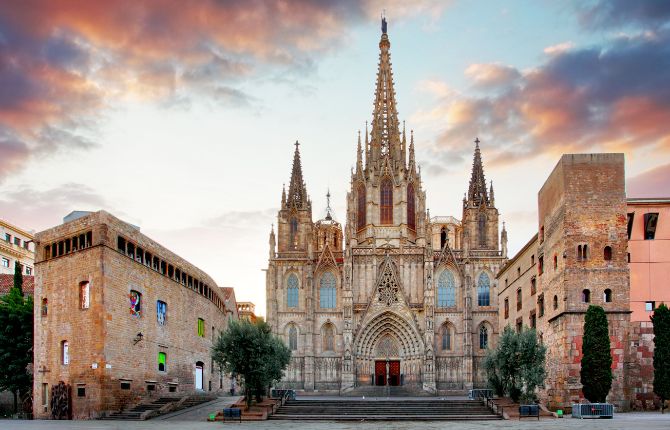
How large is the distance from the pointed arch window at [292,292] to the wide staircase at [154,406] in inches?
1123

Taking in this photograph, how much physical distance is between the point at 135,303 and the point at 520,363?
2117cm

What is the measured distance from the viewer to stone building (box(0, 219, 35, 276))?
92562 millimetres

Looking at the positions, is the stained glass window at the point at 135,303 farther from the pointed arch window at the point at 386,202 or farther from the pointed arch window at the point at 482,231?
the pointed arch window at the point at 482,231

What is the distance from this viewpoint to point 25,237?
3930 inches

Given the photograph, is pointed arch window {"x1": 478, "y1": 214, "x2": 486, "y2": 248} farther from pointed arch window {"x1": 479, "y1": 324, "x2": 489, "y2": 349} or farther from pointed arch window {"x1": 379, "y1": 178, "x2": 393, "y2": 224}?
pointed arch window {"x1": 379, "y1": 178, "x2": 393, "y2": 224}

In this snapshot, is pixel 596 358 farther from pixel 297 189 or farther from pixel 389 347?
pixel 297 189

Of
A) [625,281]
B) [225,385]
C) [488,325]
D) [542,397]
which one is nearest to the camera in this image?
[625,281]

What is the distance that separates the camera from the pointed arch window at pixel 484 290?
77312 millimetres

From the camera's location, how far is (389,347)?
7731cm

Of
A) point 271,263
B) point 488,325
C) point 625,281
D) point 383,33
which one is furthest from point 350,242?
point 625,281

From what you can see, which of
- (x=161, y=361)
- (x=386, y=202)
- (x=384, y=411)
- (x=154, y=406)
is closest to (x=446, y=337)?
(x=386, y=202)

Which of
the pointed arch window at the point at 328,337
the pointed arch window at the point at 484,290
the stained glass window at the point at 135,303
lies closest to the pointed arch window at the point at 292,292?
the pointed arch window at the point at 328,337

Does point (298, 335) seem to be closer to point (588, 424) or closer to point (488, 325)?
point (488, 325)

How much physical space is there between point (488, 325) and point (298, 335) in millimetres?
18349
